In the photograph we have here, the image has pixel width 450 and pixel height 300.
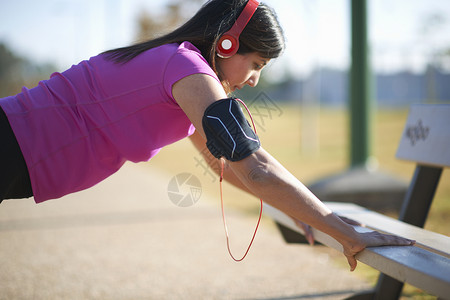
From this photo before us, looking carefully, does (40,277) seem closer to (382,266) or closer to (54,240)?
(54,240)

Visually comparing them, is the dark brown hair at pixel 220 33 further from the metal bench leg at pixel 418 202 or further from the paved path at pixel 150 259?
the paved path at pixel 150 259

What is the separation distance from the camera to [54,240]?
4.30m

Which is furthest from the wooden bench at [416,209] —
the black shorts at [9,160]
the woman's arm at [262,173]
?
the black shorts at [9,160]

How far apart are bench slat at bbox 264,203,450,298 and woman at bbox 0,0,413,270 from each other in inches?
2.1

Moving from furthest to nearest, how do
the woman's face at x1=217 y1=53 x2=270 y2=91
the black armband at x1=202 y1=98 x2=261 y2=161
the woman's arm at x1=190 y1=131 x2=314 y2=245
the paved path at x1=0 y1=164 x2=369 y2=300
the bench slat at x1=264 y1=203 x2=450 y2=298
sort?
1. the paved path at x1=0 y1=164 x2=369 y2=300
2. the woman's arm at x1=190 y1=131 x2=314 y2=245
3. the woman's face at x1=217 y1=53 x2=270 y2=91
4. the black armband at x1=202 y1=98 x2=261 y2=161
5. the bench slat at x1=264 y1=203 x2=450 y2=298

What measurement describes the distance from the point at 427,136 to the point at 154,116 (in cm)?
170

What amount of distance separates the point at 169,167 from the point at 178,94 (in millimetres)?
10254

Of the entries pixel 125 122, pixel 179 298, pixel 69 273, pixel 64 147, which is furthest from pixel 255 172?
pixel 69 273

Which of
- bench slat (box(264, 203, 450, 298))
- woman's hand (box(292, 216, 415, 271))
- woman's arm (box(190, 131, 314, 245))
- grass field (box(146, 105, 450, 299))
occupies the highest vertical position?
bench slat (box(264, 203, 450, 298))

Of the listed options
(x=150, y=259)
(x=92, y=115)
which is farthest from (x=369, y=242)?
(x=150, y=259)

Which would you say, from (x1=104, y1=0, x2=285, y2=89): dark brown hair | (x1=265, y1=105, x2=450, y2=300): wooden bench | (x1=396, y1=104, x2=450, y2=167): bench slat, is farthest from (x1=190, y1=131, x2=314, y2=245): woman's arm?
(x1=396, y1=104, x2=450, y2=167): bench slat

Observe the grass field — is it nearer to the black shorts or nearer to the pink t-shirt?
the pink t-shirt

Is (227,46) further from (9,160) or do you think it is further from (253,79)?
(9,160)

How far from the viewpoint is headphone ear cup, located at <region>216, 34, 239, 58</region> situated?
5.32 ft
